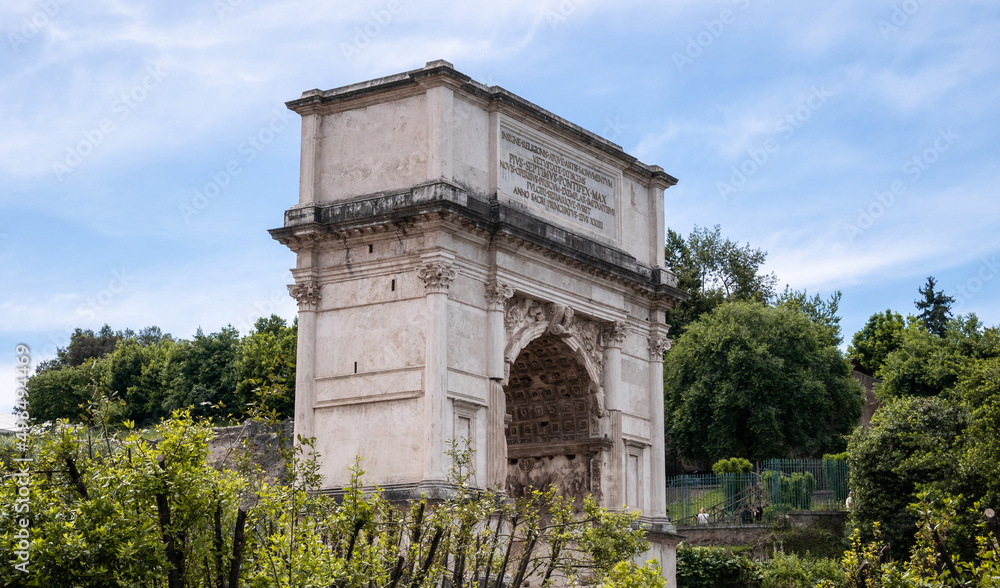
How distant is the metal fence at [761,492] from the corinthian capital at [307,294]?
728 inches

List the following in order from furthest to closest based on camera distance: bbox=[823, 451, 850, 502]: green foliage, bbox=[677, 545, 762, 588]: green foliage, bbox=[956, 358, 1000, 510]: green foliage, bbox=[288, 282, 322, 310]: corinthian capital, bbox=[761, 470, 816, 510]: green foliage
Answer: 1. bbox=[823, 451, 850, 502]: green foliage
2. bbox=[761, 470, 816, 510]: green foliage
3. bbox=[677, 545, 762, 588]: green foliage
4. bbox=[956, 358, 1000, 510]: green foliage
5. bbox=[288, 282, 322, 310]: corinthian capital

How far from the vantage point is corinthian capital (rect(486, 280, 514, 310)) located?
91.3ft

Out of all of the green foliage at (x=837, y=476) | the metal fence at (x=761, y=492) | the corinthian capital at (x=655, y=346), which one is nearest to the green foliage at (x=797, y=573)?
the metal fence at (x=761, y=492)

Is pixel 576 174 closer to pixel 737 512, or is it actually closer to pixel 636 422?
pixel 636 422

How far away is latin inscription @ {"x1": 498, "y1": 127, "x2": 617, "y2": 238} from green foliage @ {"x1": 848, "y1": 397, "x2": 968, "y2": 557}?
36.7ft

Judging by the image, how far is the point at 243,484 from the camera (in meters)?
13.8

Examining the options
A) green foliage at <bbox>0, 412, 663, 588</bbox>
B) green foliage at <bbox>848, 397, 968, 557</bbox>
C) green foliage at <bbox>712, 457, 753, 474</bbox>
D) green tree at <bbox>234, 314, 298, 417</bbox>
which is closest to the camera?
green foliage at <bbox>0, 412, 663, 588</bbox>

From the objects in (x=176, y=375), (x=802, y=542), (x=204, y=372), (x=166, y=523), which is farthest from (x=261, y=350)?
(x=166, y=523)

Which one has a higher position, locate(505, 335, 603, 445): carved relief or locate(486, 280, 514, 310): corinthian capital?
locate(486, 280, 514, 310): corinthian capital

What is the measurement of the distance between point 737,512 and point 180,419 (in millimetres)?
31823

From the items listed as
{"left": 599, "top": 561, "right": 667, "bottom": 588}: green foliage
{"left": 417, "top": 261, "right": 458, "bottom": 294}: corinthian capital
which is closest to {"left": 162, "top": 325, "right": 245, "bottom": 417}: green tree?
{"left": 417, "top": 261, "right": 458, "bottom": 294}: corinthian capital

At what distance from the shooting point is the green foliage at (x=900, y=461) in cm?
3688

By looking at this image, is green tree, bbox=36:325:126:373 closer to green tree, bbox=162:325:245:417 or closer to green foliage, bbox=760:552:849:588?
green tree, bbox=162:325:245:417

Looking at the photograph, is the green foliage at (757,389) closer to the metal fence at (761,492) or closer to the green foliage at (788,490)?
the metal fence at (761,492)
